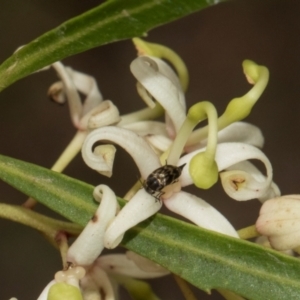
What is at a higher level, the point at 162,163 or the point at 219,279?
the point at 162,163

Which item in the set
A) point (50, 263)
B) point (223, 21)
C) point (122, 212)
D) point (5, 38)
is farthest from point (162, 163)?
point (223, 21)

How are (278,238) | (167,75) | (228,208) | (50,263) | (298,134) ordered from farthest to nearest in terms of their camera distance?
(298,134), (228,208), (50,263), (167,75), (278,238)

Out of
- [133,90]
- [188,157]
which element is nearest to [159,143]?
[188,157]

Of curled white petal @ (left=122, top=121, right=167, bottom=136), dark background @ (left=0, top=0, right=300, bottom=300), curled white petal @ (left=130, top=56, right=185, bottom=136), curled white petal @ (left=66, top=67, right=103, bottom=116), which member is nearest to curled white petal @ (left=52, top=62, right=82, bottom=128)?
curled white petal @ (left=66, top=67, right=103, bottom=116)

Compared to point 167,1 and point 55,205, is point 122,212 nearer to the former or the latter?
point 55,205

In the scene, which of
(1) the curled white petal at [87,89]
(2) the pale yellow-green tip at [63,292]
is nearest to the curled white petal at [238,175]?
(2) the pale yellow-green tip at [63,292]
